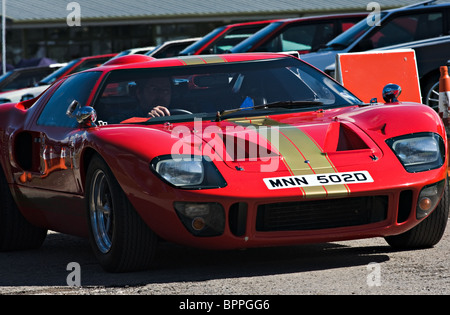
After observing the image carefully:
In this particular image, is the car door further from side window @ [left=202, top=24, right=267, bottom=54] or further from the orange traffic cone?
side window @ [left=202, top=24, right=267, bottom=54]

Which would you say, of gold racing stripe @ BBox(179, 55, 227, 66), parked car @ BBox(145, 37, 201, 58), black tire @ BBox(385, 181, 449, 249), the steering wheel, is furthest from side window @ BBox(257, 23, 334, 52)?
black tire @ BBox(385, 181, 449, 249)

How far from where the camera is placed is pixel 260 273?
509 centimetres

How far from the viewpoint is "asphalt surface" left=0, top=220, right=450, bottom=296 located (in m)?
4.60

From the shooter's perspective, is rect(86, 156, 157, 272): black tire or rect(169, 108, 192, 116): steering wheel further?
rect(169, 108, 192, 116): steering wheel

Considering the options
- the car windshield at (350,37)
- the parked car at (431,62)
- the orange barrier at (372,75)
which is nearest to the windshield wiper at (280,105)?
the orange barrier at (372,75)

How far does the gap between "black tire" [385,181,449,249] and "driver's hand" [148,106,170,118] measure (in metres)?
1.51

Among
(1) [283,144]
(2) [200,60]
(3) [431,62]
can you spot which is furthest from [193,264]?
(3) [431,62]

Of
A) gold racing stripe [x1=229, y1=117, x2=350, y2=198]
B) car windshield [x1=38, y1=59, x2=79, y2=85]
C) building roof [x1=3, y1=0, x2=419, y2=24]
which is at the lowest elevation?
car windshield [x1=38, y1=59, x2=79, y2=85]

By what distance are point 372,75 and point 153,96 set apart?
174 inches

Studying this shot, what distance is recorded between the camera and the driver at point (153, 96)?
6.02 m

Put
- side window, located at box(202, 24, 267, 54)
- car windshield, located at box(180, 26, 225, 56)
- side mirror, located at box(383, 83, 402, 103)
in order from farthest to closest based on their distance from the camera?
side window, located at box(202, 24, 267, 54), car windshield, located at box(180, 26, 225, 56), side mirror, located at box(383, 83, 402, 103)

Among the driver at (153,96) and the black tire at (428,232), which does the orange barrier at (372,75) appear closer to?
the driver at (153,96)

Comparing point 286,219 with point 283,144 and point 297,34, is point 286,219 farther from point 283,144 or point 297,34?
point 297,34
